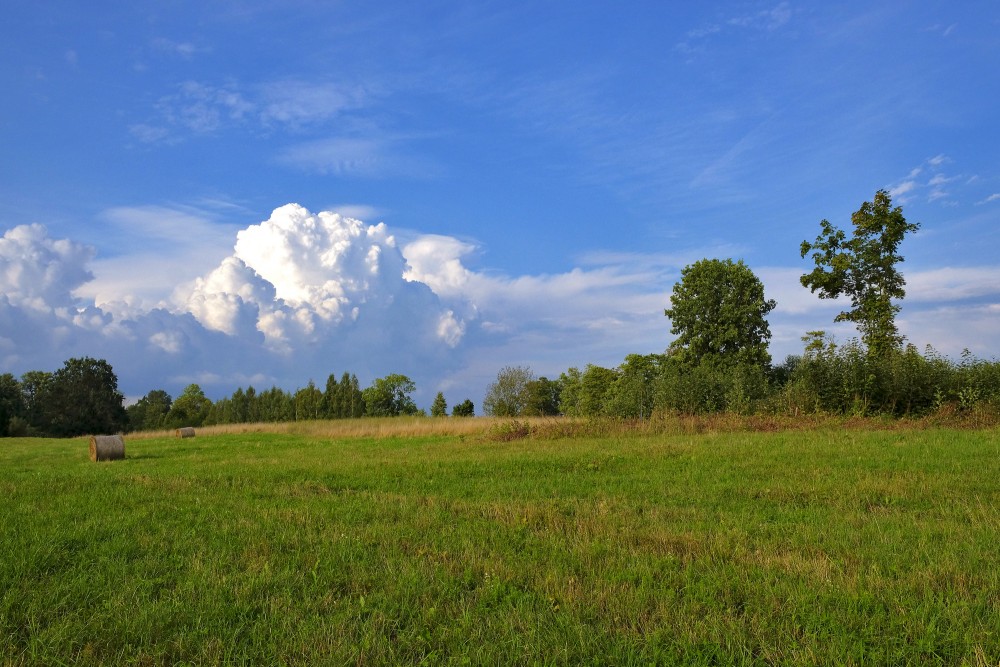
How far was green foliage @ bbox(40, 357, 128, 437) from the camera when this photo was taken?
76250 mm

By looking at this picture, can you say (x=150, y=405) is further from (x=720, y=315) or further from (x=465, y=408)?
(x=720, y=315)

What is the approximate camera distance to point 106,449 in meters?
21.1

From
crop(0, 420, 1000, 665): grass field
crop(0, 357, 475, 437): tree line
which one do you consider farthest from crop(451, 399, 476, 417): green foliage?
crop(0, 420, 1000, 665): grass field

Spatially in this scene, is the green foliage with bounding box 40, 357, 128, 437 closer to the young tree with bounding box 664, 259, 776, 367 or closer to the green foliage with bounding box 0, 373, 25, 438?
the green foliage with bounding box 0, 373, 25, 438

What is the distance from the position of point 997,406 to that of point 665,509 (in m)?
21.3

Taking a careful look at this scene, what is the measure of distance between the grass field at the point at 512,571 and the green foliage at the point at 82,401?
252 feet

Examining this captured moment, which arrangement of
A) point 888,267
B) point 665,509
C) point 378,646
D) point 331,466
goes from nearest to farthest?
point 378,646 → point 665,509 → point 331,466 → point 888,267

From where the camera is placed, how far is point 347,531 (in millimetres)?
8062

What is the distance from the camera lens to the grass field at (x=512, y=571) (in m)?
4.82

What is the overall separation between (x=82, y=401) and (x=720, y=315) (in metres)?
75.3

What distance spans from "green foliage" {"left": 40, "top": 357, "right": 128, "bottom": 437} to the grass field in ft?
252

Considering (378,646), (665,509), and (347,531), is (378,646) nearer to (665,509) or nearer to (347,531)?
(347,531)

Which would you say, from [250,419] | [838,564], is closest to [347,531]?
[838,564]

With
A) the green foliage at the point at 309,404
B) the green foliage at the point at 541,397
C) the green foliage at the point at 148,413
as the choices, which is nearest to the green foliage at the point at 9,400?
the green foliage at the point at 148,413
